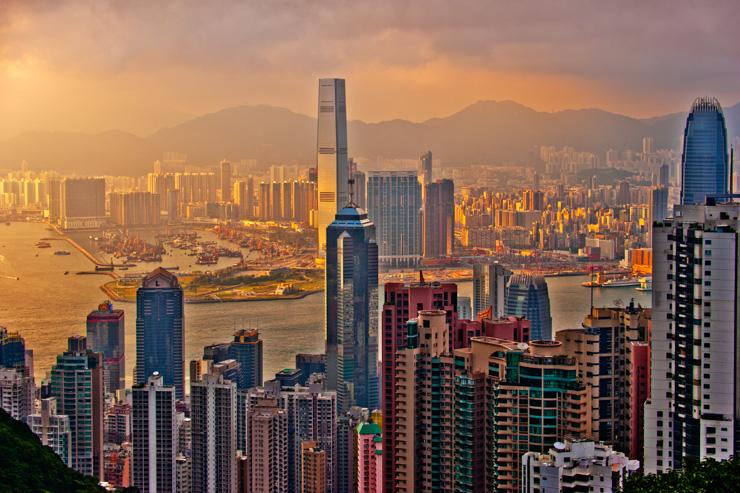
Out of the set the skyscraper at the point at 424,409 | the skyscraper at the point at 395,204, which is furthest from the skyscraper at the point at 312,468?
the skyscraper at the point at 395,204

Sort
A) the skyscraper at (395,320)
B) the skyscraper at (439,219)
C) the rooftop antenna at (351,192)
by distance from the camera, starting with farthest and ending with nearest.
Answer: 1. the rooftop antenna at (351,192)
2. the skyscraper at (439,219)
3. the skyscraper at (395,320)

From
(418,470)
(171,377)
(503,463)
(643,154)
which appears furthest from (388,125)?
(503,463)

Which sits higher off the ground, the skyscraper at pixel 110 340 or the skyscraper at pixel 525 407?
the skyscraper at pixel 525 407

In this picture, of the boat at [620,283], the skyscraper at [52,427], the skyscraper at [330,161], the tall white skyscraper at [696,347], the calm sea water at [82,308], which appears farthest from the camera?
the skyscraper at [330,161]

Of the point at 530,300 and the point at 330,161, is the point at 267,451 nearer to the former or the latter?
the point at 530,300

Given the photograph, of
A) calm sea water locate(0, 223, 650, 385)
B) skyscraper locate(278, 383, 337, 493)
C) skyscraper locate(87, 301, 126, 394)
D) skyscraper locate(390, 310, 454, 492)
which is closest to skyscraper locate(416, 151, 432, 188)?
calm sea water locate(0, 223, 650, 385)

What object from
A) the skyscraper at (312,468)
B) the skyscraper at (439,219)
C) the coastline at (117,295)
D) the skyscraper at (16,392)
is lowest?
the skyscraper at (312,468)

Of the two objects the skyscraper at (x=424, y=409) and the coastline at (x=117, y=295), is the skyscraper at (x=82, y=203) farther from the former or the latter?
the skyscraper at (x=424, y=409)

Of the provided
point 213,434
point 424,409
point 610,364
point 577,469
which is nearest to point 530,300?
point 213,434

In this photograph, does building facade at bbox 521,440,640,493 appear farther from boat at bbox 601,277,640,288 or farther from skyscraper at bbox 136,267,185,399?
skyscraper at bbox 136,267,185,399
